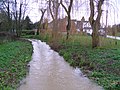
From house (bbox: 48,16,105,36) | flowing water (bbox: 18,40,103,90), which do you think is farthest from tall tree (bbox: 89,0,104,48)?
flowing water (bbox: 18,40,103,90)

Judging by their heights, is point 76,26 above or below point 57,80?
above

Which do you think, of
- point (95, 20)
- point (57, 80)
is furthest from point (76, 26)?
point (57, 80)

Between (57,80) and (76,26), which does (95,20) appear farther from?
(76,26)

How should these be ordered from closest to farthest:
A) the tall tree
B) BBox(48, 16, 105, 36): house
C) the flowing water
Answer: the flowing water, the tall tree, BBox(48, 16, 105, 36): house

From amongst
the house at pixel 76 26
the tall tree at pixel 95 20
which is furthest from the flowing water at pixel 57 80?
the house at pixel 76 26

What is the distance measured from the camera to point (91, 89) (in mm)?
8047

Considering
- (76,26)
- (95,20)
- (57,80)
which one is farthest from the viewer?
(76,26)

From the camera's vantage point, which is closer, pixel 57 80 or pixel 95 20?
pixel 57 80

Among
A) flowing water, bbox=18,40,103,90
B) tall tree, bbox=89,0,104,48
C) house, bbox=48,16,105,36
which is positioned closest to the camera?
flowing water, bbox=18,40,103,90

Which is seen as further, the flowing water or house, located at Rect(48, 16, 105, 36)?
house, located at Rect(48, 16, 105, 36)

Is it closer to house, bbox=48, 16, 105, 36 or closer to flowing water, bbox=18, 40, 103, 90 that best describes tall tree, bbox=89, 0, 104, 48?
house, bbox=48, 16, 105, 36

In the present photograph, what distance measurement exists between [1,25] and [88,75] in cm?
2296

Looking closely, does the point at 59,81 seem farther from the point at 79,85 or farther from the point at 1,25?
the point at 1,25

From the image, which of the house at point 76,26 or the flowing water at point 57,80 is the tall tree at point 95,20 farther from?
the flowing water at point 57,80
